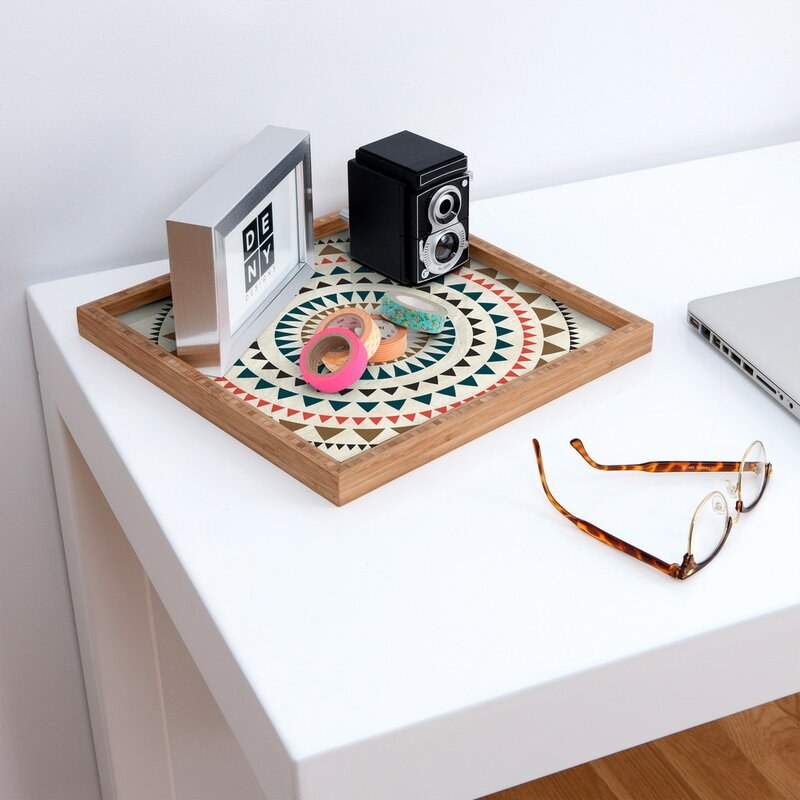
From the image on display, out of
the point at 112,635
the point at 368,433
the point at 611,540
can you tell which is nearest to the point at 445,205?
the point at 368,433

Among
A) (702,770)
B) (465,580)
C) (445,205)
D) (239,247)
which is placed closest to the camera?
(465,580)

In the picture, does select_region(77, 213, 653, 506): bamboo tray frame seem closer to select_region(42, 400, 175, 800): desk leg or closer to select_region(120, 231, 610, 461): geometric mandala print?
select_region(120, 231, 610, 461): geometric mandala print

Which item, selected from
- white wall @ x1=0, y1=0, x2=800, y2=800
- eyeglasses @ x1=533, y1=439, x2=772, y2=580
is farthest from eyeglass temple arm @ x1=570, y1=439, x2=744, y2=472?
white wall @ x1=0, y1=0, x2=800, y2=800

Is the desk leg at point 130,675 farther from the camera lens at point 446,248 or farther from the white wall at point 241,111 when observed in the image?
the camera lens at point 446,248

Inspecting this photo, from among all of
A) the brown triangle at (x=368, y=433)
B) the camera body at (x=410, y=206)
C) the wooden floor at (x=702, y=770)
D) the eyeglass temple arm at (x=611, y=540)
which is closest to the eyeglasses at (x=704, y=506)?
the eyeglass temple arm at (x=611, y=540)

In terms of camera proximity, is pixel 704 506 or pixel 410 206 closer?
pixel 704 506

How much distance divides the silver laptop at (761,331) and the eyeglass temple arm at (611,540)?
0.64ft

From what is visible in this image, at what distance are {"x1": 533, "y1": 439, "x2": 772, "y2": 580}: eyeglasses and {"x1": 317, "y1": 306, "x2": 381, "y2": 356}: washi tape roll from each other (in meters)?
0.15

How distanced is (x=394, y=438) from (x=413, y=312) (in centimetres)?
15

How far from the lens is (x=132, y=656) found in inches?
39.9

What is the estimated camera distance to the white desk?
0.52 meters

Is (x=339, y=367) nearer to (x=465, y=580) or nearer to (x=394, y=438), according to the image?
(x=394, y=438)

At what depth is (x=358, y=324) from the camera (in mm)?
773

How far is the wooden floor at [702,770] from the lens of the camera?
129 cm
